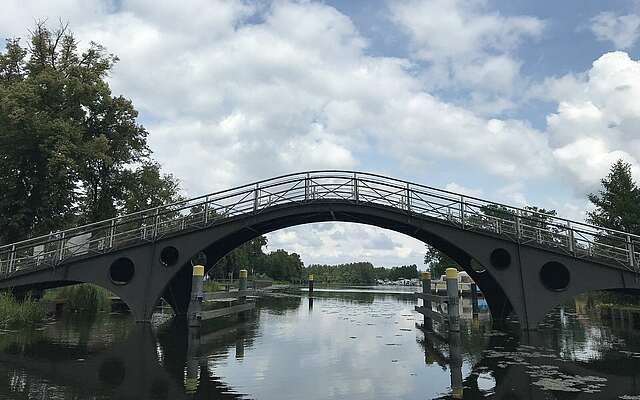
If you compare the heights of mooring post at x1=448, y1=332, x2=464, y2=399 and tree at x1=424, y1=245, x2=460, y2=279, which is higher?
tree at x1=424, y1=245, x2=460, y2=279

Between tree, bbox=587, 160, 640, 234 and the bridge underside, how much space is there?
1598cm

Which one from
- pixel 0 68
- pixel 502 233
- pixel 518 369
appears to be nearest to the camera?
pixel 518 369

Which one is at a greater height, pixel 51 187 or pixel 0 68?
pixel 0 68

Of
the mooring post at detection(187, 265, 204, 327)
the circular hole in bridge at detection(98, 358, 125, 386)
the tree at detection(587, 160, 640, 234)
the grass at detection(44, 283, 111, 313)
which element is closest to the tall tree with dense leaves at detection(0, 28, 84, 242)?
the grass at detection(44, 283, 111, 313)

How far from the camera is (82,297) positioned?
87.9ft

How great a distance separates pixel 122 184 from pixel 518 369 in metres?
29.2

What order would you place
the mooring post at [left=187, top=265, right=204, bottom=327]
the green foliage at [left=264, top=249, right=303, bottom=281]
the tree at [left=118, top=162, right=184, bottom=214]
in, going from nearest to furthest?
the mooring post at [left=187, top=265, right=204, bottom=327] < the tree at [left=118, top=162, right=184, bottom=214] < the green foliage at [left=264, top=249, right=303, bottom=281]

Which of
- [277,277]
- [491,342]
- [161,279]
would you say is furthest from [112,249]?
[277,277]

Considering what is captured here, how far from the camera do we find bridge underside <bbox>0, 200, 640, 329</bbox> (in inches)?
731

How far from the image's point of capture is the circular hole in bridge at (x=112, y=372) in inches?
376

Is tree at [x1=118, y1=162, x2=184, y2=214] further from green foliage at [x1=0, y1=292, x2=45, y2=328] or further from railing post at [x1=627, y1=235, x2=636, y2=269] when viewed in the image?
railing post at [x1=627, y1=235, x2=636, y2=269]

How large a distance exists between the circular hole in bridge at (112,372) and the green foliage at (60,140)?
1793 cm

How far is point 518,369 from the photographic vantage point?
11.2 meters

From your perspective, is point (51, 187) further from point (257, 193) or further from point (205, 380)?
point (205, 380)
